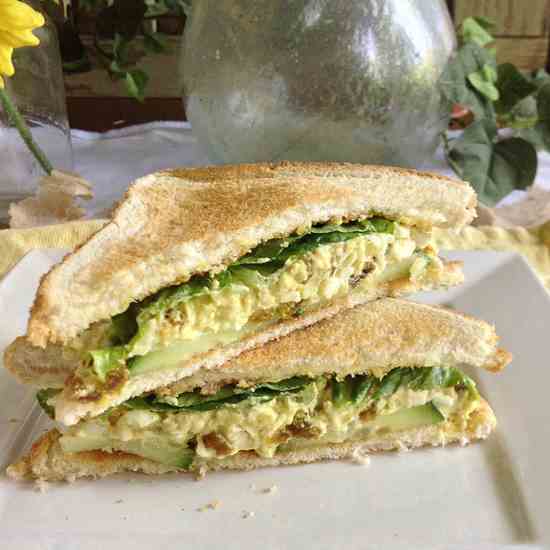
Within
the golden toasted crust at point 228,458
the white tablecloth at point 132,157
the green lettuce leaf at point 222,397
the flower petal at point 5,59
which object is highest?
the flower petal at point 5,59

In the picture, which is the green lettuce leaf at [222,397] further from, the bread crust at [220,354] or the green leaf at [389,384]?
the green leaf at [389,384]

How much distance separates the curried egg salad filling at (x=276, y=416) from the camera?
195 centimetres

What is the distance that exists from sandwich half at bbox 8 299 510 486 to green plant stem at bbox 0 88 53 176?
101 centimetres

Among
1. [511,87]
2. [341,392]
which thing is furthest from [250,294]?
[511,87]

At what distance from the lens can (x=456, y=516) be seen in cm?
178

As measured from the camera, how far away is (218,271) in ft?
6.48

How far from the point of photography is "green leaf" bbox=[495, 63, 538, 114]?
3.37m

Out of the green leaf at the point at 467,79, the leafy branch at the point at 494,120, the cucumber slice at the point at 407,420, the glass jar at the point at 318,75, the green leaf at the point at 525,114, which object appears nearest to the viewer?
the cucumber slice at the point at 407,420

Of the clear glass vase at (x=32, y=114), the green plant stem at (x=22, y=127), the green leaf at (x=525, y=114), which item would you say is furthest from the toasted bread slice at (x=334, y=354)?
the green leaf at (x=525, y=114)

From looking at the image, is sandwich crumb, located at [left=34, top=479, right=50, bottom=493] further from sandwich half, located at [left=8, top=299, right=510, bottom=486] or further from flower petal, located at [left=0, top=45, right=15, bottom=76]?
flower petal, located at [left=0, top=45, right=15, bottom=76]

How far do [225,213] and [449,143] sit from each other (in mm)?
1619

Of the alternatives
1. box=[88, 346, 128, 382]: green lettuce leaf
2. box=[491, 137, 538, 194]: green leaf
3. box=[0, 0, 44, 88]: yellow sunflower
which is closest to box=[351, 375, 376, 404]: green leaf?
box=[88, 346, 128, 382]: green lettuce leaf

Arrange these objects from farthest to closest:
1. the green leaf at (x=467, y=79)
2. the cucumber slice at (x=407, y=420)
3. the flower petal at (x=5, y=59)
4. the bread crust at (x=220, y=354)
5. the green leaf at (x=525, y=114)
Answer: the green leaf at (x=525, y=114), the green leaf at (x=467, y=79), the flower petal at (x=5, y=59), the cucumber slice at (x=407, y=420), the bread crust at (x=220, y=354)

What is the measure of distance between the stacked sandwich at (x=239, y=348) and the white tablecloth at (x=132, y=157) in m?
1.24
